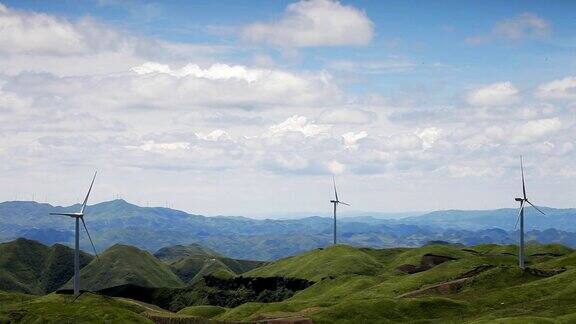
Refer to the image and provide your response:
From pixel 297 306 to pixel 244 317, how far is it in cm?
1298

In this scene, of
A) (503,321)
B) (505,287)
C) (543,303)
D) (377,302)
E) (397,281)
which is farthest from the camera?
(397,281)

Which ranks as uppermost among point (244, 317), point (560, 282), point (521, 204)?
point (521, 204)

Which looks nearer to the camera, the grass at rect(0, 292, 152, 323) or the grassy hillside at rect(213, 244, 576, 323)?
the grassy hillside at rect(213, 244, 576, 323)

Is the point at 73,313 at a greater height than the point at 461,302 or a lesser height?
lesser

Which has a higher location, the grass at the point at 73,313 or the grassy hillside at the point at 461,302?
the grassy hillside at the point at 461,302

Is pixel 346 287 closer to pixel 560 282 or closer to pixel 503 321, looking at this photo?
pixel 560 282

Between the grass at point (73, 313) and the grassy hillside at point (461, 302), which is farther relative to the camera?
the grass at point (73, 313)

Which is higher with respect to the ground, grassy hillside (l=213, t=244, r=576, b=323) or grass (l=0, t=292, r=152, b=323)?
grassy hillside (l=213, t=244, r=576, b=323)

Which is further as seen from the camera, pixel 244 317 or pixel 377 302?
pixel 244 317

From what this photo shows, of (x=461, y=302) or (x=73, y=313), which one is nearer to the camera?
(x=73, y=313)

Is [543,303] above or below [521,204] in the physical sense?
below

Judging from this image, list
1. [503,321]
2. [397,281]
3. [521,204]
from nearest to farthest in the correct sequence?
[503,321], [521,204], [397,281]

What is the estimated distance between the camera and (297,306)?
566 ft

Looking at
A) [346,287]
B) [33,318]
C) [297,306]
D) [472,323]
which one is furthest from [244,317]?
[472,323]
